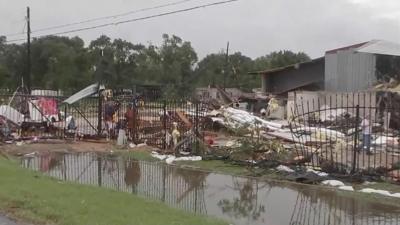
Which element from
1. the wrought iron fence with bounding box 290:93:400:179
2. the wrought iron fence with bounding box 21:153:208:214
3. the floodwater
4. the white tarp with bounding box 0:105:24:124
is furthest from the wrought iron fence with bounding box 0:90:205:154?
the wrought iron fence with bounding box 290:93:400:179

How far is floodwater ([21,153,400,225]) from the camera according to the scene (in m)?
11.0

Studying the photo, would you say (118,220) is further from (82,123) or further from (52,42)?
(52,42)

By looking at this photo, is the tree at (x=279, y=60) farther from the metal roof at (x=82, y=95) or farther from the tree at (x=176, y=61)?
the metal roof at (x=82, y=95)

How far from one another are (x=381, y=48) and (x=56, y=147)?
23915 mm

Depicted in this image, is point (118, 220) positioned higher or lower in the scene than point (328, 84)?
lower

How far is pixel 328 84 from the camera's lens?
38312 mm

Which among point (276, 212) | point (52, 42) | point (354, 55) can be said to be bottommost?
point (276, 212)

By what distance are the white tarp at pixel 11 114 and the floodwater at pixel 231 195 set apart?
748 cm

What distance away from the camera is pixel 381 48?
124 feet

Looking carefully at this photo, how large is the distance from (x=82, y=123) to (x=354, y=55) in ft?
57.6

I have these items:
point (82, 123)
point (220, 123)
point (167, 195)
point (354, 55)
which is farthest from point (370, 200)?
point (354, 55)

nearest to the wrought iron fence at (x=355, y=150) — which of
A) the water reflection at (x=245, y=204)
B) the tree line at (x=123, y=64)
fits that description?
the water reflection at (x=245, y=204)

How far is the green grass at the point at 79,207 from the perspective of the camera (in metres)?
8.81

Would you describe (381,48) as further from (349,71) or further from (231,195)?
(231,195)
